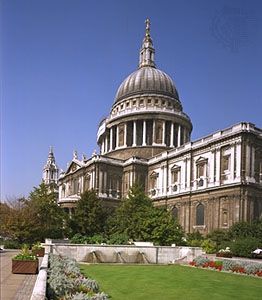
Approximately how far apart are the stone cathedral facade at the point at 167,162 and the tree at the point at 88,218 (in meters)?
13.3

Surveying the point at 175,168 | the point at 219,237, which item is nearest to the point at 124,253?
the point at 219,237

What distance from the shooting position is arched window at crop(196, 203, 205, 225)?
56.0m

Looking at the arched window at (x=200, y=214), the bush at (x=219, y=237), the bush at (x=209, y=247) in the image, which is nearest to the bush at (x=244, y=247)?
the bush at (x=209, y=247)

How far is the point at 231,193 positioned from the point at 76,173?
114 ft

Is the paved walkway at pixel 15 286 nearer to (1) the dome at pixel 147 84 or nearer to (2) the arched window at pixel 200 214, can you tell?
(2) the arched window at pixel 200 214

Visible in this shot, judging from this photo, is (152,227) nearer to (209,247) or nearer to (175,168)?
(209,247)

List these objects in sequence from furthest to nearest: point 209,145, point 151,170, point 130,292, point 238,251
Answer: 1. point 151,170
2. point 209,145
3. point 238,251
4. point 130,292

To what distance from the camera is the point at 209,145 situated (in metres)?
56.2

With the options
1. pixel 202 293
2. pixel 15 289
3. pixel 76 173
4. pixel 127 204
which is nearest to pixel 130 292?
pixel 202 293

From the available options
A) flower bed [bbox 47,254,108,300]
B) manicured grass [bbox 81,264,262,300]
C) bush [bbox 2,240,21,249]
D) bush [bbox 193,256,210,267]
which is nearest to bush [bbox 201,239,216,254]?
bush [bbox 193,256,210,267]

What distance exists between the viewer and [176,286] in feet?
61.8

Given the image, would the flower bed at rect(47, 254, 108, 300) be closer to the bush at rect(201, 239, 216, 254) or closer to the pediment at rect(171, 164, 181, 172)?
the bush at rect(201, 239, 216, 254)

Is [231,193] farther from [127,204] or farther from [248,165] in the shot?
[127,204]

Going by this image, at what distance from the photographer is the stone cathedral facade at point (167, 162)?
50906mm
